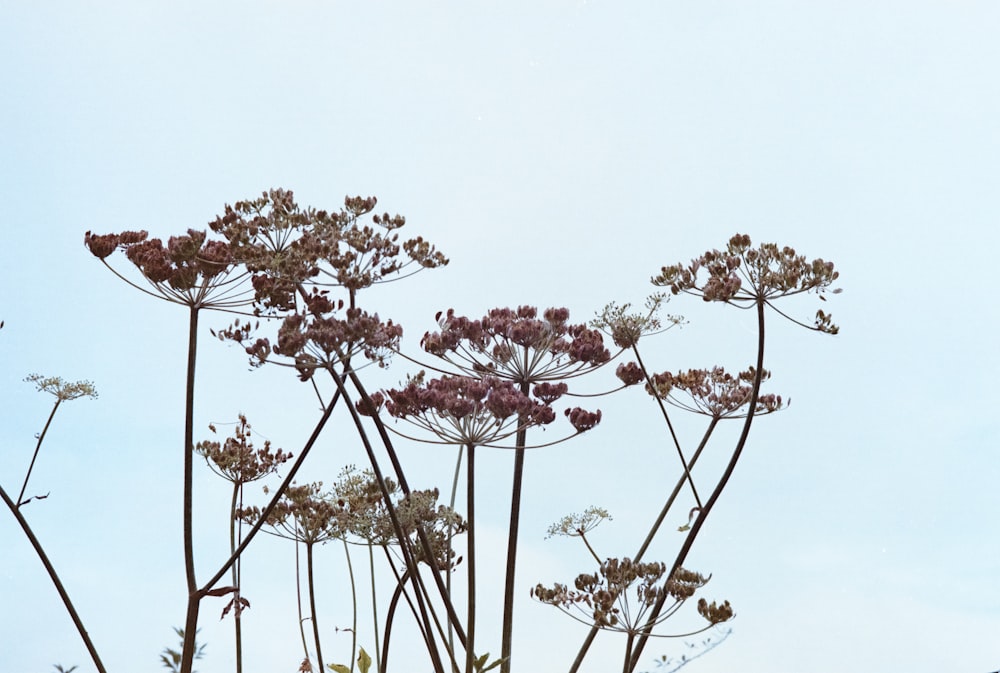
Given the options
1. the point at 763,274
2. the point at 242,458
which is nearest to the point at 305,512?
the point at 242,458

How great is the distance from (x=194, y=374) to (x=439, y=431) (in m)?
1.42

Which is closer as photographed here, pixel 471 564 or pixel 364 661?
pixel 471 564

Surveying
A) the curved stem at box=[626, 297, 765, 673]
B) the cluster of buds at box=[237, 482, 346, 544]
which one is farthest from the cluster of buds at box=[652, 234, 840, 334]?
the cluster of buds at box=[237, 482, 346, 544]

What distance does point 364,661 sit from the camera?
627 centimetres

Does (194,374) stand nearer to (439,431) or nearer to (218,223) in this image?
(218,223)

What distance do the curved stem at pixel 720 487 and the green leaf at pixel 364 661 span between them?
1.72 metres

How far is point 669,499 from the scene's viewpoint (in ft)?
19.3

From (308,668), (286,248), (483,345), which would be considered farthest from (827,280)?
(308,668)

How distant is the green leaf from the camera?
626 centimetres

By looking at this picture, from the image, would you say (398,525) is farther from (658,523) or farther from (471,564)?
(658,523)

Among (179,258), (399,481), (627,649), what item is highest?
(179,258)

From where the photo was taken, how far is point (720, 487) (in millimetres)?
5605

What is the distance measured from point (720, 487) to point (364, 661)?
8.29 ft

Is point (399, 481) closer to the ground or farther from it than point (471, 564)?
farther from it
